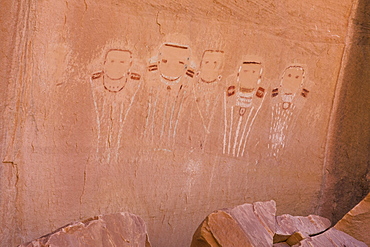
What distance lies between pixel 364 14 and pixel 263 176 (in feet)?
4.54

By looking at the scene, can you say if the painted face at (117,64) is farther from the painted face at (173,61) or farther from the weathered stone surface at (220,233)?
the weathered stone surface at (220,233)

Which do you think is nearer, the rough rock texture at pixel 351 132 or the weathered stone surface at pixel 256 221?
the weathered stone surface at pixel 256 221

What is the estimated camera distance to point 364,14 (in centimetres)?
392

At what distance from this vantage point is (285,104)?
3.71 m

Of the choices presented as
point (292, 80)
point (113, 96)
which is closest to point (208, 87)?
point (113, 96)

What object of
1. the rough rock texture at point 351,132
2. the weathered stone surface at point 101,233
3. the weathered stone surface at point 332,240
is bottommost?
the weathered stone surface at point 332,240

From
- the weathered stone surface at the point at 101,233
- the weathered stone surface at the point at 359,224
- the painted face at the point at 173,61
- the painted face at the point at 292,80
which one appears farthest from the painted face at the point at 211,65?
the weathered stone surface at the point at 359,224

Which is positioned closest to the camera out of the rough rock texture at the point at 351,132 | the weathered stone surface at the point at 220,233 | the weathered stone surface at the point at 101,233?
the weathered stone surface at the point at 101,233

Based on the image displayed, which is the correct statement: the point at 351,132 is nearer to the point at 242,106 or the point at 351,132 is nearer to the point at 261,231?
the point at 242,106

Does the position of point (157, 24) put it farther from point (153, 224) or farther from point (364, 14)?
point (364, 14)

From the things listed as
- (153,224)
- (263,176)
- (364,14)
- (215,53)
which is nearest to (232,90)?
(215,53)

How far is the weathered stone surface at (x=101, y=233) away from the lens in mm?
2148

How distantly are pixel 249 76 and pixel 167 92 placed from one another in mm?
626

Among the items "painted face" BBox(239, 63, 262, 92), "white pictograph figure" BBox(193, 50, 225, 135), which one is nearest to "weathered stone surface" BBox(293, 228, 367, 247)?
"white pictograph figure" BBox(193, 50, 225, 135)
